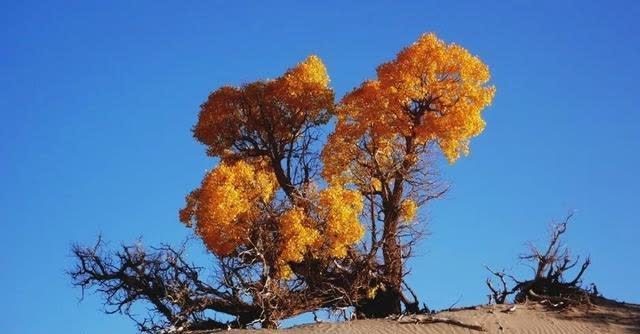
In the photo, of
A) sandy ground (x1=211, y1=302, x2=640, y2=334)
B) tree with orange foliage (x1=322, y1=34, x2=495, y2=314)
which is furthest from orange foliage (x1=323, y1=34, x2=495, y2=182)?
sandy ground (x1=211, y1=302, x2=640, y2=334)

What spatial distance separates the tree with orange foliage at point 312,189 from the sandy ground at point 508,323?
3322 mm

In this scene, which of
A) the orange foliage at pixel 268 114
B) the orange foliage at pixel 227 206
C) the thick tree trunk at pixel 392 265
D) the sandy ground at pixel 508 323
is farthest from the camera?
the orange foliage at pixel 268 114

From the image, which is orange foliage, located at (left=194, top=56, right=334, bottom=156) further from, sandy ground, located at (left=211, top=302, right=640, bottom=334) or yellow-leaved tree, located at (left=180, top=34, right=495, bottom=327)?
sandy ground, located at (left=211, top=302, right=640, bottom=334)

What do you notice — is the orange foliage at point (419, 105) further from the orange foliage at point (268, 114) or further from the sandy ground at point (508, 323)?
the sandy ground at point (508, 323)

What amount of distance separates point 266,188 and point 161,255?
14.5 ft

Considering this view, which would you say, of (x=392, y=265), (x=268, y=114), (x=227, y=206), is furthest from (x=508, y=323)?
(x=268, y=114)

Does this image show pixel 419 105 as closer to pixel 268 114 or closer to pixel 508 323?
pixel 268 114

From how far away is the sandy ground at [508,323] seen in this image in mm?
25266

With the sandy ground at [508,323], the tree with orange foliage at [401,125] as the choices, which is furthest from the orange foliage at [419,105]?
the sandy ground at [508,323]

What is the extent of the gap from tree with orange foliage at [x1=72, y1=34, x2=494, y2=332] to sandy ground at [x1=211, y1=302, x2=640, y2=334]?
332 centimetres

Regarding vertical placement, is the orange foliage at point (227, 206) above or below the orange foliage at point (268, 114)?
below

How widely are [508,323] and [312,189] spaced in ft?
30.0

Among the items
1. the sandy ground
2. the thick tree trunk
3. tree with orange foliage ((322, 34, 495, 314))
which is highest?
tree with orange foliage ((322, 34, 495, 314))

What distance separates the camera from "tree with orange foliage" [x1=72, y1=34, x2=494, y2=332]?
29.9 m
